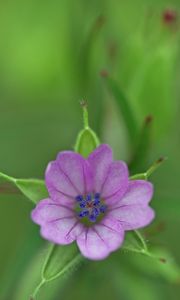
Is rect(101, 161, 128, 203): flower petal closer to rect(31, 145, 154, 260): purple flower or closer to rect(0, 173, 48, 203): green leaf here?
rect(31, 145, 154, 260): purple flower

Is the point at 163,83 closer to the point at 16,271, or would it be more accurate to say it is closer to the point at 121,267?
the point at 121,267

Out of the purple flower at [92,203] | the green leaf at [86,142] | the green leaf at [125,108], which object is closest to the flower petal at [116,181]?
the purple flower at [92,203]

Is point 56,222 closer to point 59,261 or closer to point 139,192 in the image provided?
point 59,261

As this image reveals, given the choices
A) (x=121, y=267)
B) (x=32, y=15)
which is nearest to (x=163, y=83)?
(x=121, y=267)

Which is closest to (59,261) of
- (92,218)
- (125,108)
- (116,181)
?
(92,218)

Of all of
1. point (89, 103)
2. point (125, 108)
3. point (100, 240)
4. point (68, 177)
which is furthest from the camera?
point (89, 103)

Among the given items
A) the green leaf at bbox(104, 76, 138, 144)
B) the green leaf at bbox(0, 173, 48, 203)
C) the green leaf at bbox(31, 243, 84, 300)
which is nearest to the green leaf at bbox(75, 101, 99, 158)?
the green leaf at bbox(0, 173, 48, 203)
